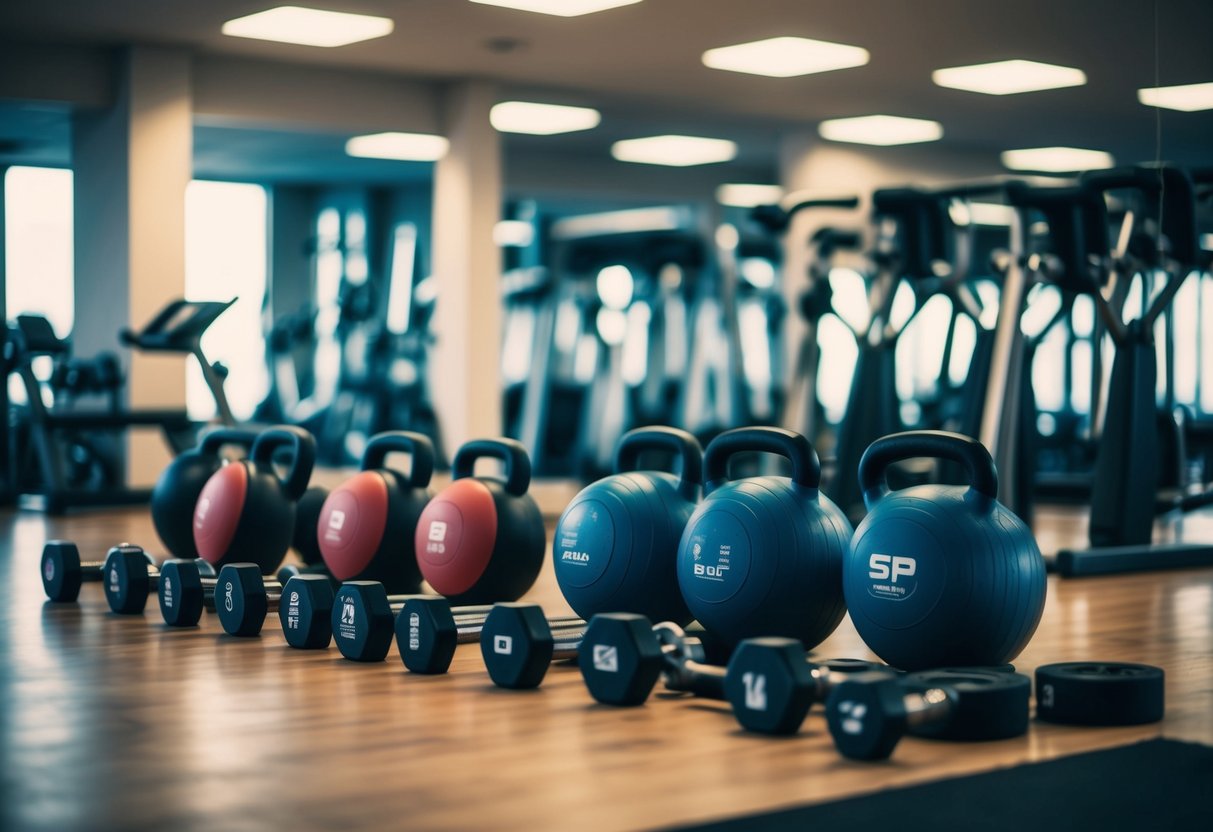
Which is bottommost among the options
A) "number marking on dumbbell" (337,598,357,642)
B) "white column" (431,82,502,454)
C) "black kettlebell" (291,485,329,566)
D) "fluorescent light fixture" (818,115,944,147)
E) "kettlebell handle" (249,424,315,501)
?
"number marking on dumbbell" (337,598,357,642)

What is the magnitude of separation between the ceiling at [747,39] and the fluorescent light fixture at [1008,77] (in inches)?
4.8

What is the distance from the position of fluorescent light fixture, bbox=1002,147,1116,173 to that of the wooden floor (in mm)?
8117

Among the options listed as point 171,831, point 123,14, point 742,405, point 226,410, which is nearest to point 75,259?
point 123,14

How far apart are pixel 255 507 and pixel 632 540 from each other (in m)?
1.41

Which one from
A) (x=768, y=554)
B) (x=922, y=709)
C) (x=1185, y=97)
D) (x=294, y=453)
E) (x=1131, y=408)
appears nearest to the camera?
(x=922, y=709)

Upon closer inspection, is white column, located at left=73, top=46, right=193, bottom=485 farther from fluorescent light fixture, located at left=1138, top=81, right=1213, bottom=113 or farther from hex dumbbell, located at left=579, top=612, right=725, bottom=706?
hex dumbbell, located at left=579, top=612, right=725, bottom=706

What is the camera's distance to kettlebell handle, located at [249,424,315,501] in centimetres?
418

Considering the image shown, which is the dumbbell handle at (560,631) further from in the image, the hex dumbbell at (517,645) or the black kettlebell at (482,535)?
the black kettlebell at (482,535)

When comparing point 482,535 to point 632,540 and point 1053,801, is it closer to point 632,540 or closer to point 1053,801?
point 632,540

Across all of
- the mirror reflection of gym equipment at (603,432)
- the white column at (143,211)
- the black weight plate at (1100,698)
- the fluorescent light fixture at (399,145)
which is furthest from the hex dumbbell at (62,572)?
the fluorescent light fixture at (399,145)

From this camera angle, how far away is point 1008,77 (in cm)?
875

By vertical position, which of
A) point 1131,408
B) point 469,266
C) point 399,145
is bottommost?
point 1131,408

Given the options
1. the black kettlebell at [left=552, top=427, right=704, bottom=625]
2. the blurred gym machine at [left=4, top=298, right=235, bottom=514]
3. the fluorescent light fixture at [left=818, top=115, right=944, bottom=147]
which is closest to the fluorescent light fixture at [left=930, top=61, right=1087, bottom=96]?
the fluorescent light fixture at [left=818, top=115, right=944, bottom=147]

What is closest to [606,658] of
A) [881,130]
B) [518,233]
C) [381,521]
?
[381,521]
